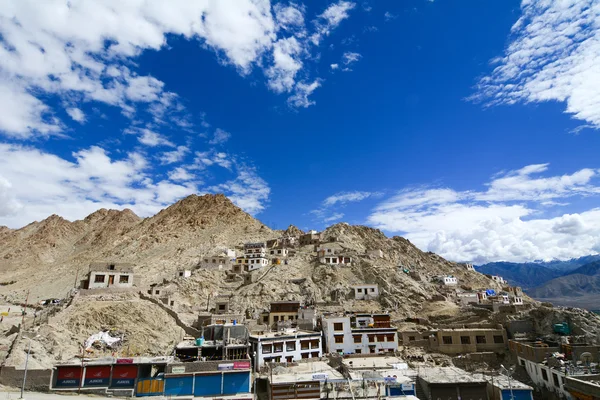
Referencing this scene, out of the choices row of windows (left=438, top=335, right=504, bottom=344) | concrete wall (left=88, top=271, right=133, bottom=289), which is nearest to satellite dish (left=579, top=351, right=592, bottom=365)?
row of windows (left=438, top=335, right=504, bottom=344)

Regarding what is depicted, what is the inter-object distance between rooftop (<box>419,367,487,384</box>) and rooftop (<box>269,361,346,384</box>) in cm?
760

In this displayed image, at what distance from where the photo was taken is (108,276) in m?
54.8

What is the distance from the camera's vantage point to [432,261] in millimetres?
125750

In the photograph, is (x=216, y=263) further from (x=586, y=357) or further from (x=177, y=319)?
(x=586, y=357)

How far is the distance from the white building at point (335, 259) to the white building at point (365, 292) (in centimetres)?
1307

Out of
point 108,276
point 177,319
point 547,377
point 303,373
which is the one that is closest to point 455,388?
point 547,377

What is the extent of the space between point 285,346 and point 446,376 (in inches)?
742

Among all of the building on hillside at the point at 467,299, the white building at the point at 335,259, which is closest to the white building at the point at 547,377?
the building on hillside at the point at 467,299

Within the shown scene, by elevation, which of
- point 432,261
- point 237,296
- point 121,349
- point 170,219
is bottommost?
point 121,349

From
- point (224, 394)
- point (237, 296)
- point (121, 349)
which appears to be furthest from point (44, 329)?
point (237, 296)

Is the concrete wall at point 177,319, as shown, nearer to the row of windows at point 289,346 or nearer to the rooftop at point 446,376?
the row of windows at point 289,346

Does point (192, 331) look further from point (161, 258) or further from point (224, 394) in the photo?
point (161, 258)

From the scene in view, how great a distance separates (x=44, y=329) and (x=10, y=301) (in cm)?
5606

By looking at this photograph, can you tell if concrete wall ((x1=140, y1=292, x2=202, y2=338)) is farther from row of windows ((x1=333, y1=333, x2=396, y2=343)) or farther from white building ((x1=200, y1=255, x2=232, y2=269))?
white building ((x1=200, y1=255, x2=232, y2=269))
